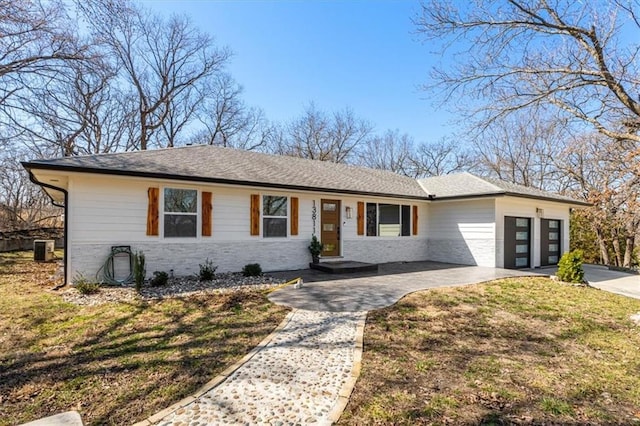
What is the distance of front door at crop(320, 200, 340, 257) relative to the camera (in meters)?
11.0

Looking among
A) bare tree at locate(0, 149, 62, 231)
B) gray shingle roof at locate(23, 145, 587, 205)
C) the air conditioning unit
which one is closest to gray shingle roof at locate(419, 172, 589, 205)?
gray shingle roof at locate(23, 145, 587, 205)

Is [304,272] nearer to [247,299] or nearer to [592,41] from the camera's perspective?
[247,299]

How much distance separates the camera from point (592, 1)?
5996mm

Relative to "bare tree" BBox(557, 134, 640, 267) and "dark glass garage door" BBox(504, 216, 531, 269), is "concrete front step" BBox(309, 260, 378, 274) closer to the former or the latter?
"dark glass garage door" BBox(504, 216, 531, 269)

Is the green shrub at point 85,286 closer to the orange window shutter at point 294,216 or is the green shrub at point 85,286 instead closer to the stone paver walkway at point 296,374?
the stone paver walkway at point 296,374

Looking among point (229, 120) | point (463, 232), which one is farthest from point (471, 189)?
point (229, 120)

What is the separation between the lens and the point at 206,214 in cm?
884

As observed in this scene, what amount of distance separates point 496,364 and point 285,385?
2474mm

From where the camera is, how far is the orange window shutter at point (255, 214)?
9547 mm

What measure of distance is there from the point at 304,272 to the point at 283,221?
1.68 meters

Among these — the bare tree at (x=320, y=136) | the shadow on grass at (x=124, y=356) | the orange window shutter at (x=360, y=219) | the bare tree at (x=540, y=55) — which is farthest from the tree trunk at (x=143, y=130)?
the bare tree at (x=540, y=55)

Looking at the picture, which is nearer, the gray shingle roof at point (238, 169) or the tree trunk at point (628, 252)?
the gray shingle roof at point (238, 169)

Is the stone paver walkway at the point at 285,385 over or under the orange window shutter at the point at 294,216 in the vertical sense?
under

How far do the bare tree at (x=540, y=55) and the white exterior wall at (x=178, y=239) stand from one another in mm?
5511
